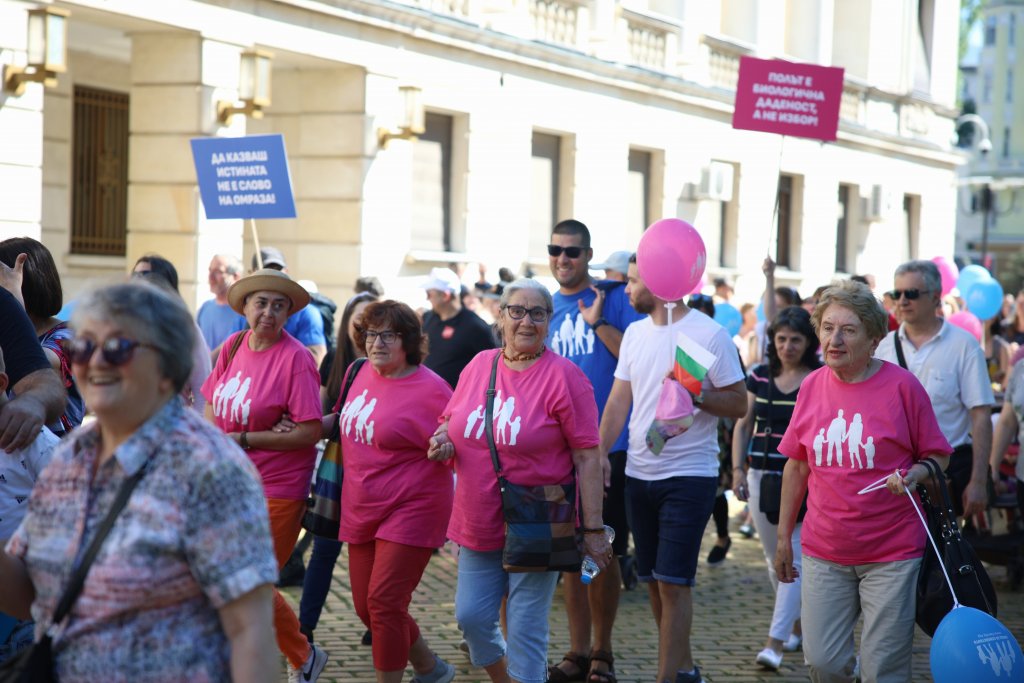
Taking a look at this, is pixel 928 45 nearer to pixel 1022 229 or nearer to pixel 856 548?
pixel 856 548

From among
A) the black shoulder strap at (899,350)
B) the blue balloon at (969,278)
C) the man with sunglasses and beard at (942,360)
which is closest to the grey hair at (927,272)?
the man with sunglasses and beard at (942,360)

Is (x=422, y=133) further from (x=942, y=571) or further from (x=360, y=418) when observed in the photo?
(x=942, y=571)

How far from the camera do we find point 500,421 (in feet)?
18.4

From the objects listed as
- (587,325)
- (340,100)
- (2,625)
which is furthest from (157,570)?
(340,100)

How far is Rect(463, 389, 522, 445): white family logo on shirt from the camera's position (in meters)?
5.58

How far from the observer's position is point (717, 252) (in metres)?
24.3

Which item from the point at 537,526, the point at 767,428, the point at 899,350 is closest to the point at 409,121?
the point at 767,428

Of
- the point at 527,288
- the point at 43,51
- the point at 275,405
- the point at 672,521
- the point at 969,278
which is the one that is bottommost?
the point at 672,521

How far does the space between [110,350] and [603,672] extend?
4.38m

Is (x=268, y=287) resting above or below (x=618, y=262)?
below

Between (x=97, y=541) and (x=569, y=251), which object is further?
(x=569, y=251)

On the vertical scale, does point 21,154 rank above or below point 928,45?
below

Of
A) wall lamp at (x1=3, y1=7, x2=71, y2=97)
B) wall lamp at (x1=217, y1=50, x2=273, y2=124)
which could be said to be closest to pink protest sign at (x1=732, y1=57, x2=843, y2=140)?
wall lamp at (x1=217, y1=50, x2=273, y2=124)

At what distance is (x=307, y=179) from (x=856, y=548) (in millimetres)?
12423
